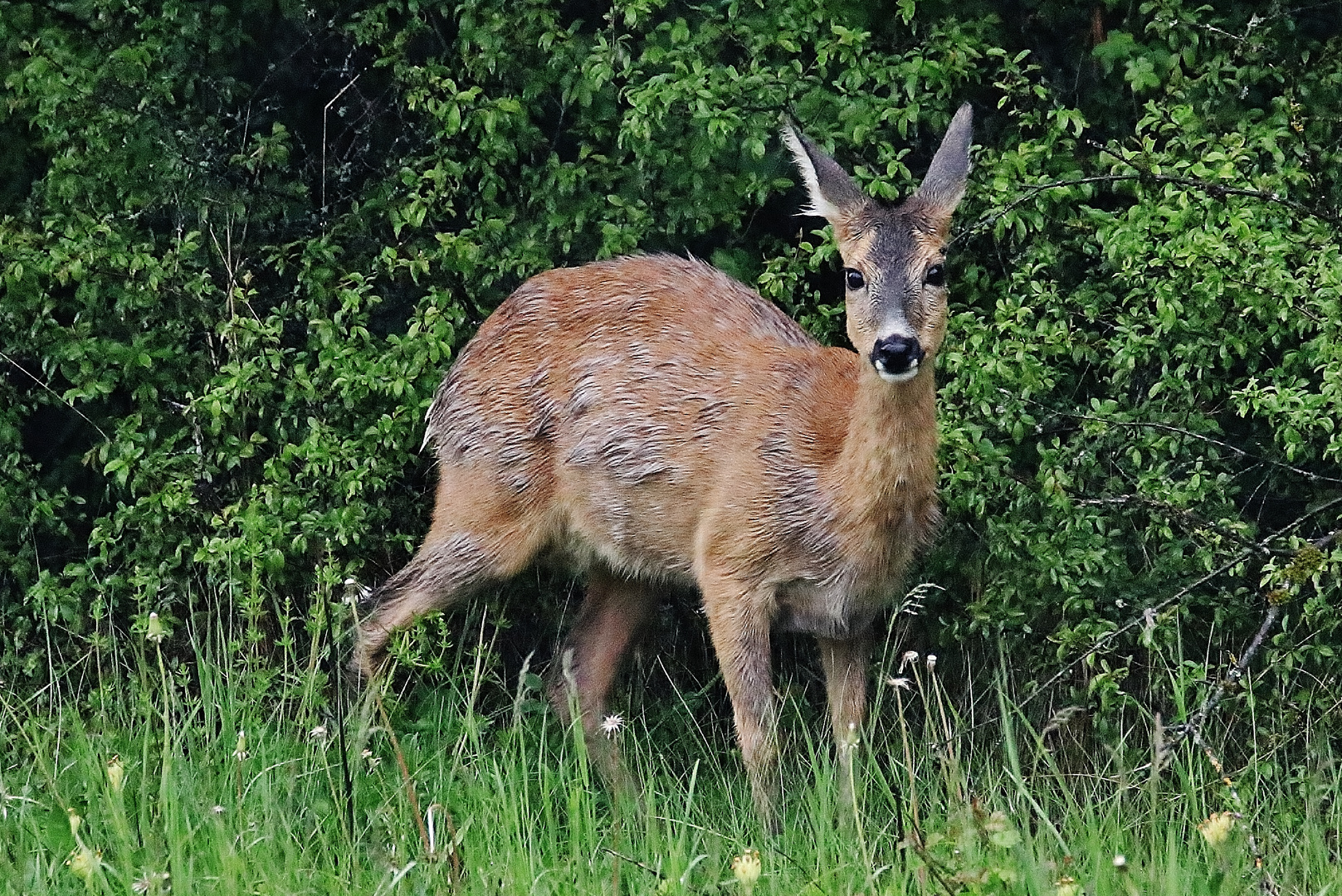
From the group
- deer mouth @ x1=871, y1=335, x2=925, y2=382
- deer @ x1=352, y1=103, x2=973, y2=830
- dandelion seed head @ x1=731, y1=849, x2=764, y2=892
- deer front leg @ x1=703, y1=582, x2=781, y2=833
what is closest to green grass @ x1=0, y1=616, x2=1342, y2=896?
deer front leg @ x1=703, y1=582, x2=781, y2=833

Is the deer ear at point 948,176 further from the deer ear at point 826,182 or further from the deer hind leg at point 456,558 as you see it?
the deer hind leg at point 456,558

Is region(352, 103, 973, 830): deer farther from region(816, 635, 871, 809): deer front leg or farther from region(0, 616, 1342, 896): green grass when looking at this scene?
region(0, 616, 1342, 896): green grass

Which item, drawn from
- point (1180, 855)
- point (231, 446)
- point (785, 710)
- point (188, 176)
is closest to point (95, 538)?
point (231, 446)

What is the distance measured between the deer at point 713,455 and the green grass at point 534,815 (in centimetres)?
41

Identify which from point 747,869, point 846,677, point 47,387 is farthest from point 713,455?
point 747,869

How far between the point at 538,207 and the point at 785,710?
2.14m

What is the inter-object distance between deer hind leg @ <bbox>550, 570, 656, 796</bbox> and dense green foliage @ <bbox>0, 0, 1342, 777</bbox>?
0.63 metres

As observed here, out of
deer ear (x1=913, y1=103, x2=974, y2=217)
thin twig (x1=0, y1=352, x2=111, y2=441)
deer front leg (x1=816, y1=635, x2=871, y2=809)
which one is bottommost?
deer front leg (x1=816, y1=635, x2=871, y2=809)

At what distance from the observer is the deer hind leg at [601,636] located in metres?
6.88

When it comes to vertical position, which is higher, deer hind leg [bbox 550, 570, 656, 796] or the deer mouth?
the deer mouth

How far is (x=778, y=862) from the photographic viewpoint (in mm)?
4906

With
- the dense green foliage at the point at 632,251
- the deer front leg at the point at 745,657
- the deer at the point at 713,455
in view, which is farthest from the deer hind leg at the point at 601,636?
the deer front leg at the point at 745,657

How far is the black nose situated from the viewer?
5.47 metres

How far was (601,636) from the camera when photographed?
6906 mm
